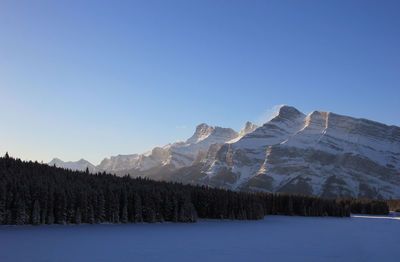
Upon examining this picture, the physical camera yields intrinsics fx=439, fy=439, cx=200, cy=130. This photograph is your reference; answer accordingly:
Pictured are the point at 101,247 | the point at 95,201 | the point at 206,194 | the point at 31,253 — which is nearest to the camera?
the point at 31,253

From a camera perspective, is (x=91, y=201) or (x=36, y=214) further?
(x=91, y=201)

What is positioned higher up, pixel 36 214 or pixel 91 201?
pixel 91 201

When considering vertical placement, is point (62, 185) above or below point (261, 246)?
above

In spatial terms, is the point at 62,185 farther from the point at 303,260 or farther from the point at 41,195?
the point at 303,260

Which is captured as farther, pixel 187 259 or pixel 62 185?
pixel 62 185

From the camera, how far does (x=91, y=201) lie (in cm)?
12256

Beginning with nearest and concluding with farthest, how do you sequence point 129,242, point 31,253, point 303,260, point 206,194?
point 31,253
point 303,260
point 129,242
point 206,194

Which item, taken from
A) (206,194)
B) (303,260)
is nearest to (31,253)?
(303,260)

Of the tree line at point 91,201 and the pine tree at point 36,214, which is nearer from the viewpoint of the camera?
the pine tree at point 36,214

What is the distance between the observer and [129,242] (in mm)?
74188

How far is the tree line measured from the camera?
351 feet

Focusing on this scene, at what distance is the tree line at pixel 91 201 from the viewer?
351 feet

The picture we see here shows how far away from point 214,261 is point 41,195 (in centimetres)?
6866

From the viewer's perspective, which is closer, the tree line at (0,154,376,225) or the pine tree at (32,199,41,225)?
the pine tree at (32,199,41,225)
